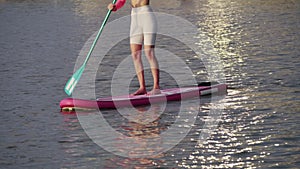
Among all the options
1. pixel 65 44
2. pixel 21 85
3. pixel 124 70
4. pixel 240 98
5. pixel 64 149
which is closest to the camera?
pixel 64 149

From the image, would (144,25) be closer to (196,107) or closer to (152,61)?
(152,61)

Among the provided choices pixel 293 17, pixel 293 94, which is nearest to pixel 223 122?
pixel 293 94

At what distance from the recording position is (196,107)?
41.8 feet

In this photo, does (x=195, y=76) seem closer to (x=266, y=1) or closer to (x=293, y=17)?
(x=293, y=17)

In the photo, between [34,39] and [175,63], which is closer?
[175,63]

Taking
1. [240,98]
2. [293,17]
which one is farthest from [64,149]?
[293,17]

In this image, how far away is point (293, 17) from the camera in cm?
2811

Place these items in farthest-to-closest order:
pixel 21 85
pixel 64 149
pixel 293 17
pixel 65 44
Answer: pixel 293 17 → pixel 65 44 → pixel 21 85 → pixel 64 149

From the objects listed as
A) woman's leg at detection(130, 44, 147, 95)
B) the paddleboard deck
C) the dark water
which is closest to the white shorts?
woman's leg at detection(130, 44, 147, 95)

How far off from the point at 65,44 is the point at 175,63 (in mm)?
5210

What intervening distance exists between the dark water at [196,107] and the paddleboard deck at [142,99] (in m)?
0.22

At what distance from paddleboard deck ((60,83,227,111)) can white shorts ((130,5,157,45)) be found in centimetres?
83

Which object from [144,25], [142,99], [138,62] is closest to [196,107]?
[142,99]

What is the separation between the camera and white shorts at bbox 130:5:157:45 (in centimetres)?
1320
